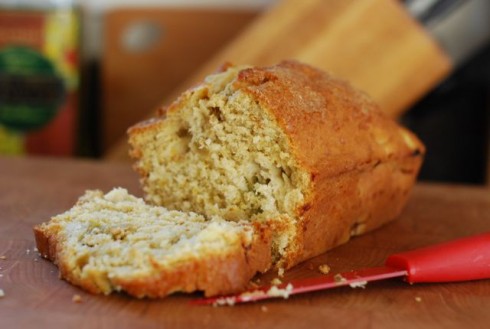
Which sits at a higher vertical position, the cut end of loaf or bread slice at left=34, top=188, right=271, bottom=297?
the cut end of loaf

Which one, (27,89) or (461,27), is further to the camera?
(27,89)

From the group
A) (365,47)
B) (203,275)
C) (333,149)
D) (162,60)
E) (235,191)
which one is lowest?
(203,275)

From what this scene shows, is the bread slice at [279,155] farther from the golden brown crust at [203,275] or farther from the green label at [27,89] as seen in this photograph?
the green label at [27,89]

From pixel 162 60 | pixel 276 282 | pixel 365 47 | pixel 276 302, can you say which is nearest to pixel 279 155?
pixel 276 282

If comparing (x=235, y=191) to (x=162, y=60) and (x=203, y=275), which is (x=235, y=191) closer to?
(x=203, y=275)

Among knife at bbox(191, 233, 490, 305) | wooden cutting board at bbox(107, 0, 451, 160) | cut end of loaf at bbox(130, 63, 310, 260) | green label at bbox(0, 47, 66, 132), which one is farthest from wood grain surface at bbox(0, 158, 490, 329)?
green label at bbox(0, 47, 66, 132)

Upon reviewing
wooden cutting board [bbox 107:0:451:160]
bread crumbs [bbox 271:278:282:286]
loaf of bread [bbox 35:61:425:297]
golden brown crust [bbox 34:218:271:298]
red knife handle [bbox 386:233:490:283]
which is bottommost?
red knife handle [bbox 386:233:490:283]

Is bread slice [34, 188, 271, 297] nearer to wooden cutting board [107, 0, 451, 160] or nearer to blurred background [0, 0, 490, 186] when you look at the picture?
wooden cutting board [107, 0, 451, 160]
